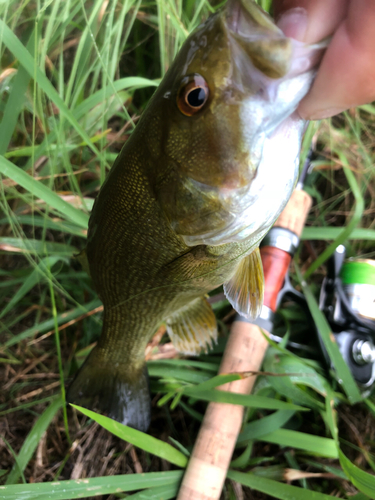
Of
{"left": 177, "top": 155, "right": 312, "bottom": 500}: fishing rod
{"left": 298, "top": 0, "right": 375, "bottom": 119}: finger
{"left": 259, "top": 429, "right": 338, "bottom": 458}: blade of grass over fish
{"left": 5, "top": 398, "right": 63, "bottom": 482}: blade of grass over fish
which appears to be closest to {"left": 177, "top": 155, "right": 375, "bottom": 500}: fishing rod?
{"left": 177, "top": 155, "right": 312, "bottom": 500}: fishing rod

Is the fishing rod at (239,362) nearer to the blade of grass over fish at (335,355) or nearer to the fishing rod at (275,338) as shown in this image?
the fishing rod at (275,338)

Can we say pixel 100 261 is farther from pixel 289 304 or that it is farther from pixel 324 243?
pixel 324 243

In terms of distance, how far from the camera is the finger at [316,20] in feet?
2.17

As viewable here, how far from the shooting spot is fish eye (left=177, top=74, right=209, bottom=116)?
27.4 inches

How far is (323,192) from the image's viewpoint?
2402 mm

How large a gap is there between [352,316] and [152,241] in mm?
1290

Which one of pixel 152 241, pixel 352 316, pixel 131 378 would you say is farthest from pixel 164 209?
pixel 352 316

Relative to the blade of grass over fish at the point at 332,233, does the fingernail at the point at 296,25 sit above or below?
above

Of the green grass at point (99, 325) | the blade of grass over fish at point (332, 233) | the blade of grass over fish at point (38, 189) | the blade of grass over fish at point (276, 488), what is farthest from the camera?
the blade of grass over fish at point (332, 233)

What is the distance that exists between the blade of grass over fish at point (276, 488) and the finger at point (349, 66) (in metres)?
1.33

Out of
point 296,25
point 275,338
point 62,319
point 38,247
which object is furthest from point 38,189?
point 275,338

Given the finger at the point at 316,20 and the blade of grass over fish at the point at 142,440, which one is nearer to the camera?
the finger at the point at 316,20

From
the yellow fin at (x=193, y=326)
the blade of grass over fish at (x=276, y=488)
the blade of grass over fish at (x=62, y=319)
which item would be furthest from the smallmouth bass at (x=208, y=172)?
the blade of grass over fish at (x=276, y=488)

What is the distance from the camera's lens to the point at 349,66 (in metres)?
0.64
